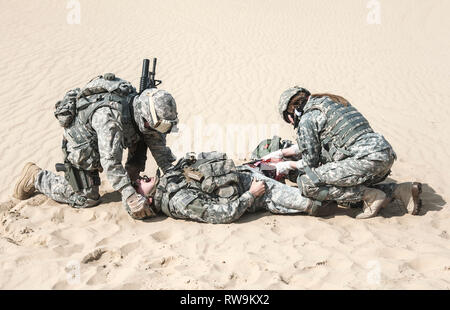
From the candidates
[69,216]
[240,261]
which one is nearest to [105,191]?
[69,216]

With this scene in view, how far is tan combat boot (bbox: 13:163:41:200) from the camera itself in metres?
5.14

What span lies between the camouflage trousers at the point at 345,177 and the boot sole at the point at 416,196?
328 mm

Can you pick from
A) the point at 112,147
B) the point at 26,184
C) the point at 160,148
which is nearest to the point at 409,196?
the point at 160,148

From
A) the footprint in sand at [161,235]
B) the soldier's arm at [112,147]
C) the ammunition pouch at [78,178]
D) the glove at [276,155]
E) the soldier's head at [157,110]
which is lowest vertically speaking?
the footprint in sand at [161,235]

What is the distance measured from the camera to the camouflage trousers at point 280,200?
15.2 feet

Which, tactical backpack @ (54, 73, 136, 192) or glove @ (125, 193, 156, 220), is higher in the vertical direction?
tactical backpack @ (54, 73, 136, 192)

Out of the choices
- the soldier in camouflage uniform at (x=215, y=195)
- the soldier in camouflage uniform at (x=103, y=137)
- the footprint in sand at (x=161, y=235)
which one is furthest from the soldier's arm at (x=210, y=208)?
the soldier in camouflage uniform at (x=103, y=137)

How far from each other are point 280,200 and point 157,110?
61.7 inches

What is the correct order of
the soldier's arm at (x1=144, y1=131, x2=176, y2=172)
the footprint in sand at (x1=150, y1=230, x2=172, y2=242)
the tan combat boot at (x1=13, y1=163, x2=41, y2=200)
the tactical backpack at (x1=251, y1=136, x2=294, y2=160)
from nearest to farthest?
the footprint in sand at (x1=150, y1=230, x2=172, y2=242)
the tan combat boot at (x1=13, y1=163, x2=41, y2=200)
the soldier's arm at (x1=144, y1=131, x2=176, y2=172)
the tactical backpack at (x1=251, y1=136, x2=294, y2=160)

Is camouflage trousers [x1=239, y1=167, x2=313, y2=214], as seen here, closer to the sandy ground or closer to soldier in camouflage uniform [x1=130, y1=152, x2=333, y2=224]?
soldier in camouflage uniform [x1=130, y1=152, x2=333, y2=224]

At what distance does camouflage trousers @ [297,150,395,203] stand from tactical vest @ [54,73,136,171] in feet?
6.63

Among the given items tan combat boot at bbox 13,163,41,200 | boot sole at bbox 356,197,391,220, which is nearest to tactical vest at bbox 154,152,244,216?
boot sole at bbox 356,197,391,220

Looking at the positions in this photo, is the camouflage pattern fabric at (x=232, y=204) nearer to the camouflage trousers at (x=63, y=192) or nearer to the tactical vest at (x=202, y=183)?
the tactical vest at (x=202, y=183)

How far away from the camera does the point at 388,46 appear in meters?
13.8
